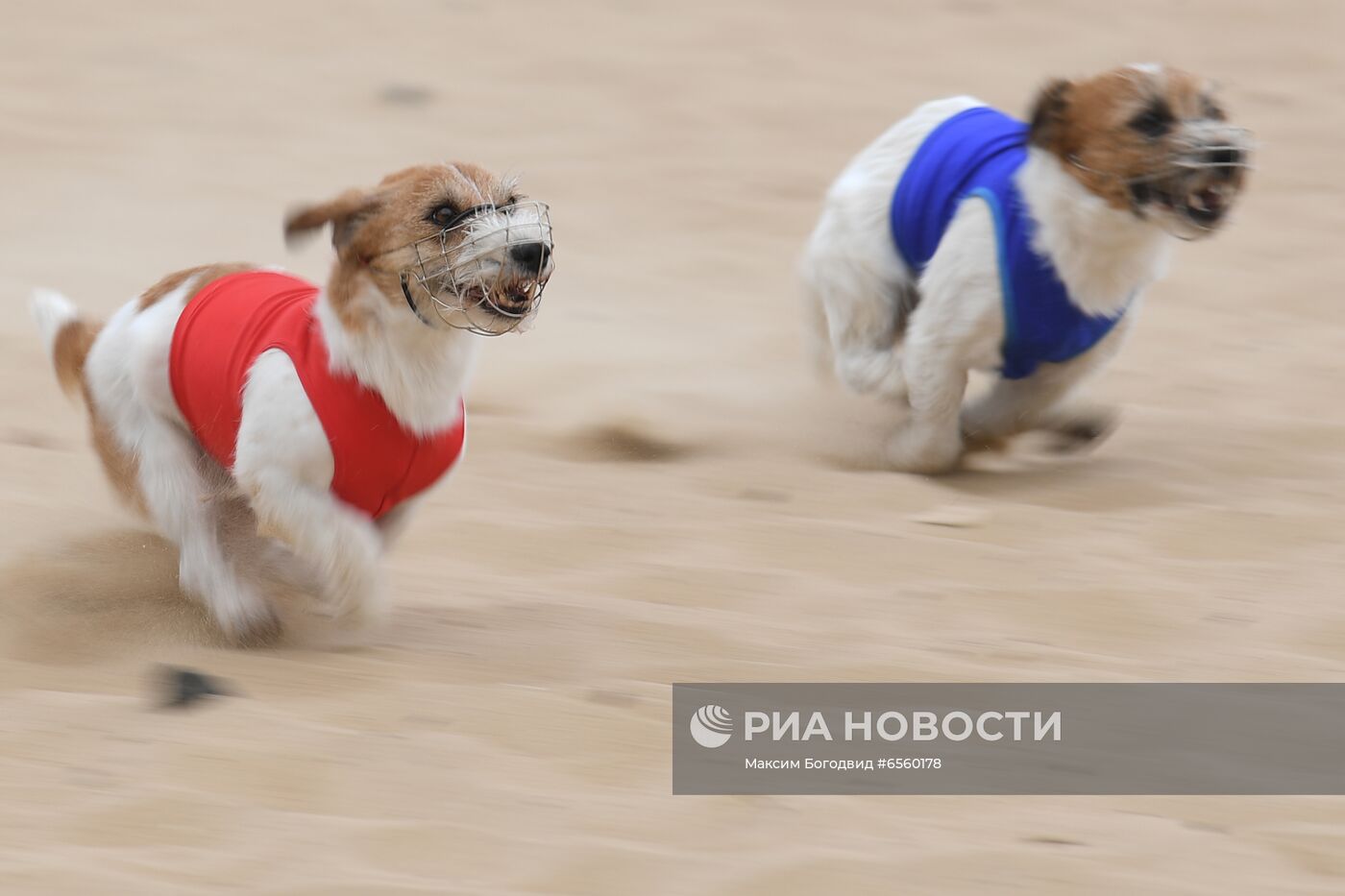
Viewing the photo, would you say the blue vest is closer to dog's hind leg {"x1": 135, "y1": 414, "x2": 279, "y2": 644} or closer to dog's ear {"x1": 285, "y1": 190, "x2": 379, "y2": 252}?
dog's ear {"x1": 285, "y1": 190, "x2": 379, "y2": 252}

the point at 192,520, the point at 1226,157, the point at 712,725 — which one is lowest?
the point at 712,725

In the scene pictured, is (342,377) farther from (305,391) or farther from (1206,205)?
(1206,205)

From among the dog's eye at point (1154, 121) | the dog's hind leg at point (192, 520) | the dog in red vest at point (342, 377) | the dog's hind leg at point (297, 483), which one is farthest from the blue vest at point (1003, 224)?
the dog's hind leg at point (192, 520)

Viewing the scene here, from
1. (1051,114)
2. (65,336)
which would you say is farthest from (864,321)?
(65,336)

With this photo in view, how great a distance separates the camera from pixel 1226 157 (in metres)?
4.75

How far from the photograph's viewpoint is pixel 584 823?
291cm

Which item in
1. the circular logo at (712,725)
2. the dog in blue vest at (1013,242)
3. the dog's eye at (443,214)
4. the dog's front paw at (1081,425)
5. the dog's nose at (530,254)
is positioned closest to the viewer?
the circular logo at (712,725)

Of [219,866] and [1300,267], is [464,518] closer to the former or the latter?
[219,866]

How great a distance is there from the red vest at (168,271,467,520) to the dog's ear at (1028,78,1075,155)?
2118mm

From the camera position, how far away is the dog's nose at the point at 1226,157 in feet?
15.4

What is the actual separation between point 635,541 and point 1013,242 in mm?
1480

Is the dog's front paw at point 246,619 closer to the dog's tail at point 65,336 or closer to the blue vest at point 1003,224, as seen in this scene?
the dog's tail at point 65,336

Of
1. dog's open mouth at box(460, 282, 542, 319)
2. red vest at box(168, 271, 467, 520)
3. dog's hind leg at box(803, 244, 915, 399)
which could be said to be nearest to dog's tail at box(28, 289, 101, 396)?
red vest at box(168, 271, 467, 520)


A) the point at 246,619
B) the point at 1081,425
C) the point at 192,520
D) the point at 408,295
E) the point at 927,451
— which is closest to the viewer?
the point at 408,295
